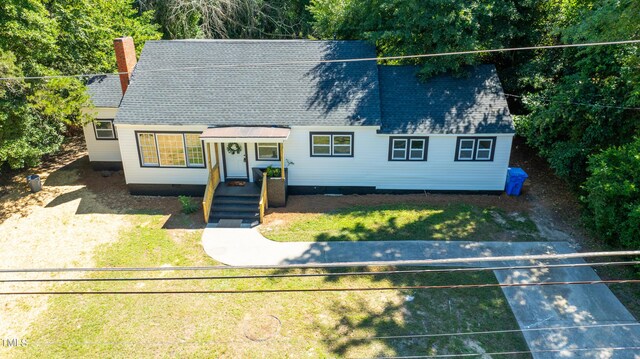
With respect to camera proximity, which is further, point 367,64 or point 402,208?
point 367,64

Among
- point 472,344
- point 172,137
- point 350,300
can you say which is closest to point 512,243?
point 472,344

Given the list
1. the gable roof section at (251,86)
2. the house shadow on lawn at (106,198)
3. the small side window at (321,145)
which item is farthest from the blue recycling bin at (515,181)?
the house shadow on lawn at (106,198)

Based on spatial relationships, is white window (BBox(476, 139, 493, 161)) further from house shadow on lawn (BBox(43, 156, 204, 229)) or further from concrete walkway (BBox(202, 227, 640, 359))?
house shadow on lawn (BBox(43, 156, 204, 229))

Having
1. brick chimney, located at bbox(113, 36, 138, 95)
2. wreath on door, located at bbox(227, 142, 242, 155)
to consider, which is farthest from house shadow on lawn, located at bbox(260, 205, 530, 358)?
brick chimney, located at bbox(113, 36, 138, 95)

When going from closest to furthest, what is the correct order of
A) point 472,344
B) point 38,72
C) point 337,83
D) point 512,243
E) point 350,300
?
point 472,344 → point 350,300 → point 512,243 → point 38,72 → point 337,83

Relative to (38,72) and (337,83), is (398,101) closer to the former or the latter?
(337,83)

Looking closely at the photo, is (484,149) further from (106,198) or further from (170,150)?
(106,198)
